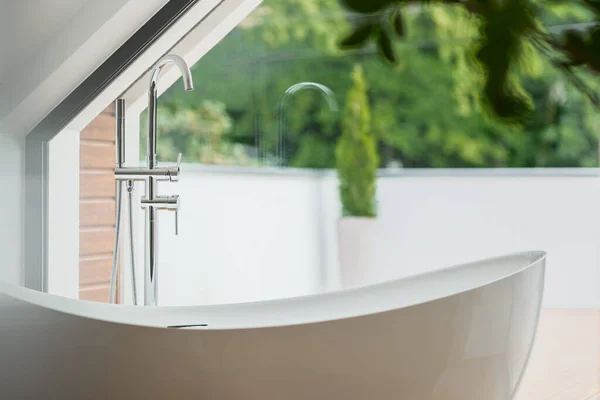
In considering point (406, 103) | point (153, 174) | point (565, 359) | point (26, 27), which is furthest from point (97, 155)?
point (406, 103)

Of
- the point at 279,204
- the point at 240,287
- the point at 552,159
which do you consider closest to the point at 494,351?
the point at 240,287

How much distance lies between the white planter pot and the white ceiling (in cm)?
337

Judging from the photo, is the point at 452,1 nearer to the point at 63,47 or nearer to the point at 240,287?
the point at 63,47

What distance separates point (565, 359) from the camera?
9.91 feet

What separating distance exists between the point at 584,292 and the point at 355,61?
5814 mm

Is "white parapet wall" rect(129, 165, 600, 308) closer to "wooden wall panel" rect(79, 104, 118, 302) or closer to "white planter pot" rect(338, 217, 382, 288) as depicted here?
"white planter pot" rect(338, 217, 382, 288)

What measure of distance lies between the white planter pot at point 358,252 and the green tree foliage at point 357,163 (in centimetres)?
10

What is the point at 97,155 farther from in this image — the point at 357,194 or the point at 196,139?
the point at 357,194

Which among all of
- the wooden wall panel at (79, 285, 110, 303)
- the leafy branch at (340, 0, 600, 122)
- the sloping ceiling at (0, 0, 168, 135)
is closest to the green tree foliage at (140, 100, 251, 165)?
the wooden wall panel at (79, 285, 110, 303)

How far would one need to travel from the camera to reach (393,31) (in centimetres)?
30

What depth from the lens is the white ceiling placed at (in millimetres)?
1583

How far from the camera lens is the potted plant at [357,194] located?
488 centimetres

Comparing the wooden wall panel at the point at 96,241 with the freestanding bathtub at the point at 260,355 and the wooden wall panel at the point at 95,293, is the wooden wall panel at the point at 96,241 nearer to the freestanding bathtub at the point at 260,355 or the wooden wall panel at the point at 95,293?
the wooden wall panel at the point at 95,293

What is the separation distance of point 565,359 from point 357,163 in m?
2.35
